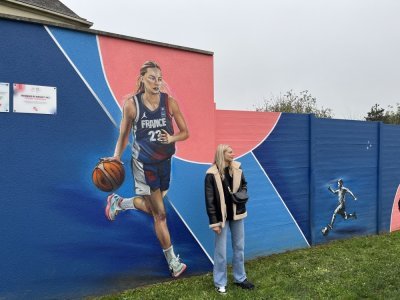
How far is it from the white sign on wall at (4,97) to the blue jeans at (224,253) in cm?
286

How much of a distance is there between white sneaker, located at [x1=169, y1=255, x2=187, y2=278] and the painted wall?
0.11 m

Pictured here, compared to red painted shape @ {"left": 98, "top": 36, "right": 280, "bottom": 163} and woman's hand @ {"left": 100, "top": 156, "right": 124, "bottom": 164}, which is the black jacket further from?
woman's hand @ {"left": 100, "top": 156, "right": 124, "bottom": 164}

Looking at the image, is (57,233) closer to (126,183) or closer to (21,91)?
(126,183)

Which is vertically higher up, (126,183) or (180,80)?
(180,80)

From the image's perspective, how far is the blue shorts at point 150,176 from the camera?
5375mm

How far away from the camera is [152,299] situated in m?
4.88

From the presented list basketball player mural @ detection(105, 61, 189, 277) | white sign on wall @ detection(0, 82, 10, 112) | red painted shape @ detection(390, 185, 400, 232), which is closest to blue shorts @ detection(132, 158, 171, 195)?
basketball player mural @ detection(105, 61, 189, 277)

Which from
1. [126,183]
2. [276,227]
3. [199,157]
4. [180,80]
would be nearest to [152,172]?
[126,183]

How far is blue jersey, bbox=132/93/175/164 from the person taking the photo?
5.36 meters

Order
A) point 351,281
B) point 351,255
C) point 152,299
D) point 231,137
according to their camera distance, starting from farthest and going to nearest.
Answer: point 351,255, point 231,137, point 351,281, point 152,299

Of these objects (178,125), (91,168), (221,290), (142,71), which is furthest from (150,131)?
(221,290)

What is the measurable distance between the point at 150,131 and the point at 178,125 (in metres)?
0.46

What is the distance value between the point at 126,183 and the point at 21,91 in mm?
1655

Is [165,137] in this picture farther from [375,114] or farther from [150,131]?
[375,114]
